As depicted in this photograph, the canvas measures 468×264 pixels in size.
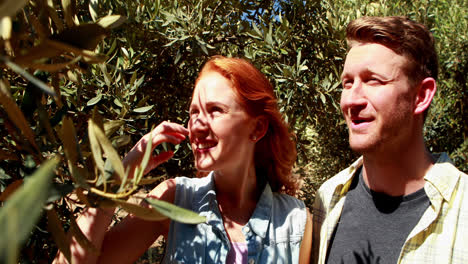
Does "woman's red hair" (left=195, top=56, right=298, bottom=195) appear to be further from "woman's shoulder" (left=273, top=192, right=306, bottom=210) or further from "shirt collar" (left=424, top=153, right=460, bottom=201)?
"shirt collar" (left=424, top=153, right=460, bottom=201)

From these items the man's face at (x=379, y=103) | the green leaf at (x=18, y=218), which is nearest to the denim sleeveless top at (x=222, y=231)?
the man's face at (x=379, y=103)

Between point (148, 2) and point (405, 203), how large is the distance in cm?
160

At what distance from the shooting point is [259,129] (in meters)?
1.59

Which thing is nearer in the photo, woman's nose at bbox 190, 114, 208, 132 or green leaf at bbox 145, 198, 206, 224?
green leaf at bbox 145, 198, 206, 224

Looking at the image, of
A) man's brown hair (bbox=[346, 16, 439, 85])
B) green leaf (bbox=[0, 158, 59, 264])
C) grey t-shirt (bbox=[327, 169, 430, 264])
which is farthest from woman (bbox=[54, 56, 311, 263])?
green leaf (bbox=[0, 158, 59, 264])

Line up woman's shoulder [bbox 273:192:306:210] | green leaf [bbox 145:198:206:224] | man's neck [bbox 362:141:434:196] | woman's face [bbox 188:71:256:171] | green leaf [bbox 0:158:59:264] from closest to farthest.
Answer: green leaf [bbox 0:158:59:264] → green leaf [bbox 145:198:206:224] → woman's face [bbox 188:71:256:171] → man's neck [bbox 362:141:434:196] → woman's shoulder [bbox 273:192:306:210]

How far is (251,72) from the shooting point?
61.7 inches

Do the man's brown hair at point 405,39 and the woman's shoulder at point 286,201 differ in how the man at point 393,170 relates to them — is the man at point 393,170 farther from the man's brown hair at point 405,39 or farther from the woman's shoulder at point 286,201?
the woman's shoulder at point 286,201

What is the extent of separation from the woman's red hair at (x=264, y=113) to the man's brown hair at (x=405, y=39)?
0.44 metres

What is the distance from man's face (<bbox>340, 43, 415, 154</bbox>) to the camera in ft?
4.61

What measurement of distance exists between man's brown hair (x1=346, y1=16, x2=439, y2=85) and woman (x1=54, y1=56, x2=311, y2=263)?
45cm

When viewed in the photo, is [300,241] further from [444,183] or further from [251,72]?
[251,72]

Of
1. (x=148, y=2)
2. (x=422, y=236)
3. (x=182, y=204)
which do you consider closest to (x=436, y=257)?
(x=422, y=236)

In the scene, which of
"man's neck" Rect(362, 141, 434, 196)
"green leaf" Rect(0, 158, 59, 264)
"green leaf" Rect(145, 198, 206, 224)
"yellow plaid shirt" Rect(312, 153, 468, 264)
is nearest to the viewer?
"green leaf" Rect(0, 158, 59, 264)
